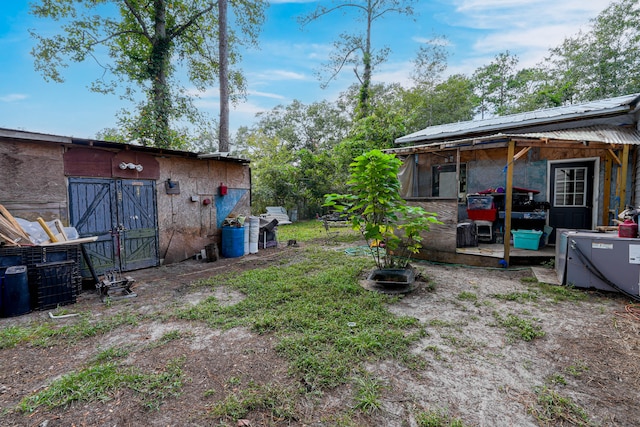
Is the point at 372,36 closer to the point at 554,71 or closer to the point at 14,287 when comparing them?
the point at 554,71

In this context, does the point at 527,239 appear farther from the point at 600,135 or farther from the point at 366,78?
the point at 366,78

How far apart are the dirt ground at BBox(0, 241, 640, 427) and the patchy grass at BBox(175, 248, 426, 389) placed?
0.15m

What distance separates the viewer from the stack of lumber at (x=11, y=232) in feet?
12.6

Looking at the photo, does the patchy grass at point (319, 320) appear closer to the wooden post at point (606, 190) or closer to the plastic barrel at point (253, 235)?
the plastic barrel at point (253, 235)

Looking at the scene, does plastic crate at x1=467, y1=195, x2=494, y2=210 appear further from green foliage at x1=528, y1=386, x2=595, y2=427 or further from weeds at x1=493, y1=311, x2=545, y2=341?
green foliage at x1=528, y1=386, x2=595, y2=427

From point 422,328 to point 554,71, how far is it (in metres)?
24.5

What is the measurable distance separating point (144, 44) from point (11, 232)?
36.2 feet

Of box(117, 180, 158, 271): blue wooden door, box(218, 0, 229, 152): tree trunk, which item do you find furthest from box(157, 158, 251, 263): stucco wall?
box(218, 0, 229, 152): tree trunk

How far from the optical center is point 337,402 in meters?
2.00

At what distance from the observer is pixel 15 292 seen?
11.9 ft

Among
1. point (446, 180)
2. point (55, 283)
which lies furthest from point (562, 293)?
point (55, 283)

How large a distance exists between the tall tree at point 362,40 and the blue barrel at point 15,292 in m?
13.2

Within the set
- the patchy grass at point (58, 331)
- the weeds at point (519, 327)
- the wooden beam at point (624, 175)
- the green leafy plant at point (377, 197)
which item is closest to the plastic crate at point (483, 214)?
the wooden beam at point (624, 175)

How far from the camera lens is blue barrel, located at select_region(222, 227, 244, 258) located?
7.37 m
